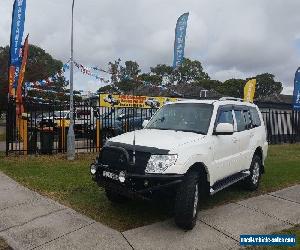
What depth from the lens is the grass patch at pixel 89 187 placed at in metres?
6.35

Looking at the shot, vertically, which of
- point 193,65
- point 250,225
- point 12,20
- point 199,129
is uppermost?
point 193,65

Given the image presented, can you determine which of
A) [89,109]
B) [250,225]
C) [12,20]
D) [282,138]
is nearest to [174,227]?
[250,225]

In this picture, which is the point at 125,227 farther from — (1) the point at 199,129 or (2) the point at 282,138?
(2) the point at 282,138

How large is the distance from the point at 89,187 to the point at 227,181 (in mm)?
2883

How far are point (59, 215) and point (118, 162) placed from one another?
146 cm

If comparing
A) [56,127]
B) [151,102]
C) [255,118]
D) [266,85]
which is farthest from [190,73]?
[255,118]

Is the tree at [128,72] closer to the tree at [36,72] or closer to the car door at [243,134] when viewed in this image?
the tree at [36,72]

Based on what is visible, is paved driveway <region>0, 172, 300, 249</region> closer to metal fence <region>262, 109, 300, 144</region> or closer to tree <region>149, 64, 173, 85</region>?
metal fence <region>262, 109, 300, 144</region>

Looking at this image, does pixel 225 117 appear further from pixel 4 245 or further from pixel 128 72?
pixel 128 72

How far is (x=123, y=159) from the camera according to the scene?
18.5ft

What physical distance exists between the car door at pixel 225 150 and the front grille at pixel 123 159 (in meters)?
1.46

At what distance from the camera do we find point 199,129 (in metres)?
6.55

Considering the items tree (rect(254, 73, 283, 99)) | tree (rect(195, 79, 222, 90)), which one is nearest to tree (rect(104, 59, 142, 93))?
tree (rect(195, 79, 222, 90))

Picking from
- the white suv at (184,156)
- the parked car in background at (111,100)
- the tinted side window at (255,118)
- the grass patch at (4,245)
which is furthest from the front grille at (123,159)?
the parked car in background at (111,100)
